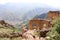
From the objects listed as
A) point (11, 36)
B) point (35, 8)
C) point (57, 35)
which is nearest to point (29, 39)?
point (11, 36)

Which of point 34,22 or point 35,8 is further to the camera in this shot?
point 35,8

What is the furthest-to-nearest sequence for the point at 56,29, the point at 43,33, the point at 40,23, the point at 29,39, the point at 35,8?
the point at 35,8
the point at 40,23
the point at 43,33
the point at 56,29
the point at 29,39

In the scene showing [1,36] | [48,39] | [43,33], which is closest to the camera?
[1,36]

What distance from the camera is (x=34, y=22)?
2739 centimetres

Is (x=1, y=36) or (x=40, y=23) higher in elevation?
(x=1, y=36)

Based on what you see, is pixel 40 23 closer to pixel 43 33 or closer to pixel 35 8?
pixel 43 33

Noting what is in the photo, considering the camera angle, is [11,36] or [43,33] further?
[43,33]

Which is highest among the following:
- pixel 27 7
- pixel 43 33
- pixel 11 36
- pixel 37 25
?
pixel 11 36

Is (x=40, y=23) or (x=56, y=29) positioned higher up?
(x=56, y=29)

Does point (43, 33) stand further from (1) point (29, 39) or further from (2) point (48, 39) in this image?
(1) point (29, 39)

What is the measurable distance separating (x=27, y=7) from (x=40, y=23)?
2002 inches

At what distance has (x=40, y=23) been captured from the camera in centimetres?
2688

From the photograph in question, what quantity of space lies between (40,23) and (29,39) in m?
19.0

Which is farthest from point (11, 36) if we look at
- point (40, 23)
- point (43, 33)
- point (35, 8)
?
point (35, 8)
